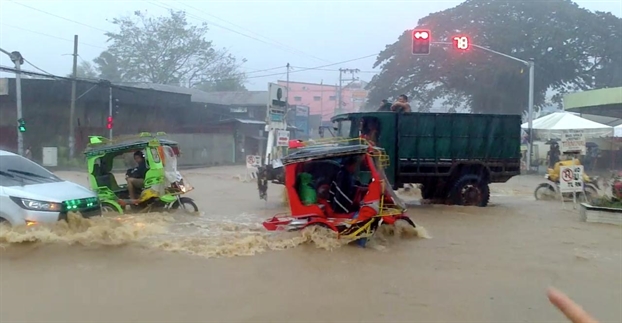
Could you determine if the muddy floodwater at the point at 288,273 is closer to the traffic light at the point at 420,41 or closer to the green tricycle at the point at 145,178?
Answer: the green tricycle at the point at 145,178

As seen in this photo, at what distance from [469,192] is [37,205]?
10.6 metres

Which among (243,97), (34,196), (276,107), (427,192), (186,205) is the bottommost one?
(186,205)

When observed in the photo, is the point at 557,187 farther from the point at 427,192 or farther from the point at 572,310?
the point at 572,310

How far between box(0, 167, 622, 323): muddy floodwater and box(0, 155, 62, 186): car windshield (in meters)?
1.04

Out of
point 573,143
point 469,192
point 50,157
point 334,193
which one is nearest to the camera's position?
point 334,193

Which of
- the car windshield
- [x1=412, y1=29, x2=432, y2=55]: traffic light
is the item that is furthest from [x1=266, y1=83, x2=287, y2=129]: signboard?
the car windshield

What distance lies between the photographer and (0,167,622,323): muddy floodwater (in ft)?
22.8

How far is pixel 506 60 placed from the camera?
4359cm

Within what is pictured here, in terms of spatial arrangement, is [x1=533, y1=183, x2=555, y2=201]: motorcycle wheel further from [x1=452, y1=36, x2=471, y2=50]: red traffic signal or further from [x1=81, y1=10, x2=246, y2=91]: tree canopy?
[x1=81, y1=10, x2=246, y2=91]: tree canopy

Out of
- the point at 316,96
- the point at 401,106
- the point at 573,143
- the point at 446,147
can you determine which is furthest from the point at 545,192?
the point at 316,96

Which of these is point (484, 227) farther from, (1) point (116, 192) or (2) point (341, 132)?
(1) point (116, 192)

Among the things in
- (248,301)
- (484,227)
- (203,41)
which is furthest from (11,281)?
(203,41)

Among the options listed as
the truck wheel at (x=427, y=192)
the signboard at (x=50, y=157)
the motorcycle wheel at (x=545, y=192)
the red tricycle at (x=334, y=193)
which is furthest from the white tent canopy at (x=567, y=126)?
the signboard at (x=50, y=157)

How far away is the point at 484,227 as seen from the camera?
44.8 ft
